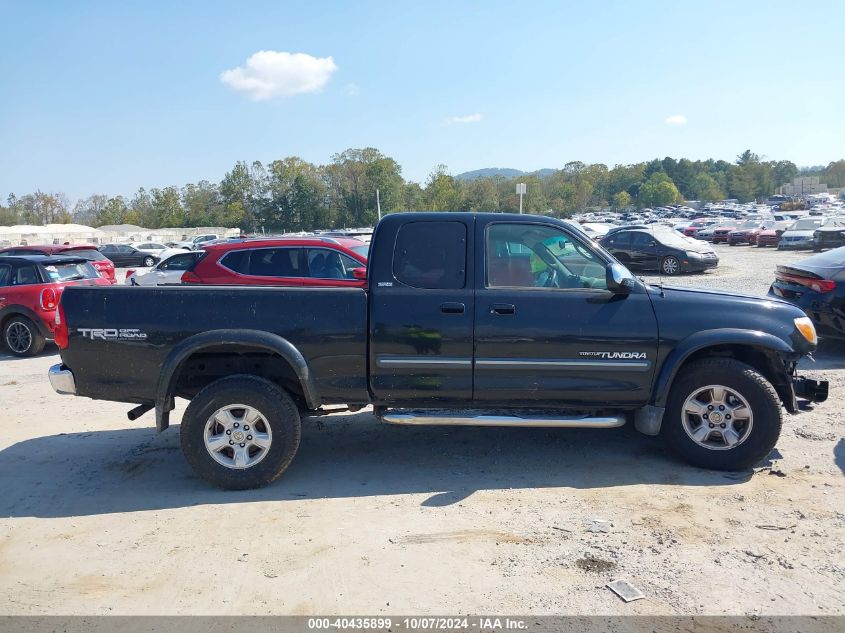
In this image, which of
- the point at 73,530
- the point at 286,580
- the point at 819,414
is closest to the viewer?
the point at 286,580

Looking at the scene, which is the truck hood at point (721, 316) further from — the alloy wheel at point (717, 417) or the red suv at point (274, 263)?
the red suv at point (274, 263)

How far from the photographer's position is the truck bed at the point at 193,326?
4.95 meters

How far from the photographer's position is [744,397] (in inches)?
197

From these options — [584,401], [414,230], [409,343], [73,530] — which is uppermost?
[414,230]

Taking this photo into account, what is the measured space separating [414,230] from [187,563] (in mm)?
2804

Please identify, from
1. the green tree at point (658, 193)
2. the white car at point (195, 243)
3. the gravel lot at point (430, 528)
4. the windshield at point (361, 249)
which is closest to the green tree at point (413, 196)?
the white car at point (195, 243)

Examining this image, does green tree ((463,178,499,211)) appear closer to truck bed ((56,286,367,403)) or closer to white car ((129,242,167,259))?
white car ((129,242,167,259))

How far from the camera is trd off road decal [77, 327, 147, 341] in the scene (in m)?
4.99

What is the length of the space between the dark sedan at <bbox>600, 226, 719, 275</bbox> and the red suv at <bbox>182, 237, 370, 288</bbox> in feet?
41.7

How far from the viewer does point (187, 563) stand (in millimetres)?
3963

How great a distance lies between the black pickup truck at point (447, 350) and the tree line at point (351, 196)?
3993 cm

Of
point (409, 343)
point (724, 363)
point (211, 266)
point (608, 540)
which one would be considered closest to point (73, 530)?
point (409, 343)

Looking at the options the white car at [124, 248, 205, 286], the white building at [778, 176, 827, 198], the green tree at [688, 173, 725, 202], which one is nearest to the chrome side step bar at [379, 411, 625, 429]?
the white car at [124, 248, 205, 286]

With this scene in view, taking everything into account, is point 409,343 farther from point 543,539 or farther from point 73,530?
point 73,530
